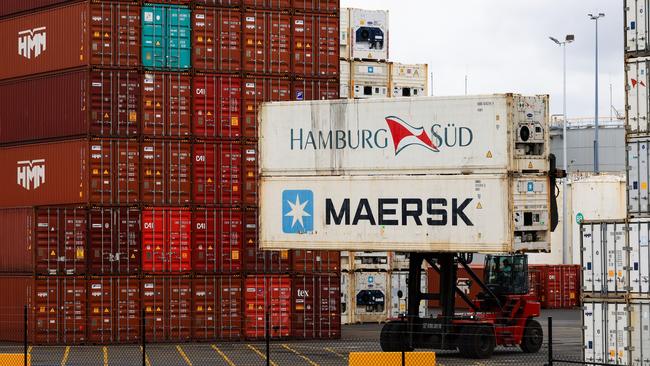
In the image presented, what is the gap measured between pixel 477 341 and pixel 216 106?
12683 millimetres

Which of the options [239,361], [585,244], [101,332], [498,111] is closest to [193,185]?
[101,332]

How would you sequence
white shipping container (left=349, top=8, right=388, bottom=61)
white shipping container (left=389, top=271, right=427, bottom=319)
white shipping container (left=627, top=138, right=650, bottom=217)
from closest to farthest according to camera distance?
white shipping container (left=627, top=138, right=650, bottom=217) < white shipping container (left=389, top=271, right=427, bottom=319) < white shipping container (left=349, top=8, right=388, bottom=61)

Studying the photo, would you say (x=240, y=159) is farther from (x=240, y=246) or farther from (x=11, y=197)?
(x=11, y=197)

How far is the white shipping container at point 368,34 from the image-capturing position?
5603 cm

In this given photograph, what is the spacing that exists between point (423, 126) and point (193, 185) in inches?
413

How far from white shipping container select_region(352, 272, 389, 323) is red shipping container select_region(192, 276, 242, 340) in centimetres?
1217

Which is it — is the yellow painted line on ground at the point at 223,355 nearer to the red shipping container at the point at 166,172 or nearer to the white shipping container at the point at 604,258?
the red shipping container at the point at 166,172

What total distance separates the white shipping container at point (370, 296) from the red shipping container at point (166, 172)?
44.9 feet

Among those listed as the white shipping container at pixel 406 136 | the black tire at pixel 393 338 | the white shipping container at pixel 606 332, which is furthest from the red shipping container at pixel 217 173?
the white shipping container at pixel 606 332

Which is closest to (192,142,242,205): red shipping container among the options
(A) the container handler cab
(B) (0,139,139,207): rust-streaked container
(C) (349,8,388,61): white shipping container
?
(B) (0,139,139,207): rust-streaked container

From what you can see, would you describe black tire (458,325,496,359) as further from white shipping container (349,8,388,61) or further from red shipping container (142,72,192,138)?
white shipping container (349,8,388,61)

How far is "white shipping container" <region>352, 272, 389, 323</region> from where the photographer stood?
54.7m

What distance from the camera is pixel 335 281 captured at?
44.7 m

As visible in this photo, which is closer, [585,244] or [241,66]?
[585,244]
